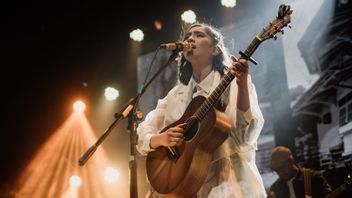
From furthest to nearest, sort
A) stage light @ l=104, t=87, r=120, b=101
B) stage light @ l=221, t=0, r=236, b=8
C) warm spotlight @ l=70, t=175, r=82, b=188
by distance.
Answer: stage light @ l=104, t=87, r=120, b=101 < warm spotlight @ l=70, t=175, r=82, b=188 < stage light @ l=221, t=0, r=236, b=8

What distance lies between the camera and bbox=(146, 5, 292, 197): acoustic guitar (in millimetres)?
2441

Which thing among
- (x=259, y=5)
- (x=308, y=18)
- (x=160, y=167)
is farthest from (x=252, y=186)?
(x=259, y=5)

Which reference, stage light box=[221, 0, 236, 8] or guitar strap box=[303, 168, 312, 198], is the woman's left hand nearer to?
guitar strap box=[303, 168, 312, 198]

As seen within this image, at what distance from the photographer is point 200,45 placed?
2.94 meters

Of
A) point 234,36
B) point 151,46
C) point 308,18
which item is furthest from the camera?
point 151,46

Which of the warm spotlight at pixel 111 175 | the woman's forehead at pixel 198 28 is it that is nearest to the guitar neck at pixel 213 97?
the woman's forehead at pixel 198 28

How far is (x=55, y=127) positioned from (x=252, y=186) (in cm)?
432

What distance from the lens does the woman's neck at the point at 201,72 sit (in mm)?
2971

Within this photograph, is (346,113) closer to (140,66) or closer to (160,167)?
(160,167)

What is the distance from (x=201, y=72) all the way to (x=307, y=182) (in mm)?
1965

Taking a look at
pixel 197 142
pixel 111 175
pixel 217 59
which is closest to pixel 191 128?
pixel 197 142

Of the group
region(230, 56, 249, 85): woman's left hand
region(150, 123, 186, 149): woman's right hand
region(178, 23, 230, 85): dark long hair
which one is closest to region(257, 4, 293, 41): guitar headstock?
region(230, 56, 249, 85): woman's left hand

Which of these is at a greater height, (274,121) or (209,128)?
(274,121)

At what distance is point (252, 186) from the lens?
2.38 meters
